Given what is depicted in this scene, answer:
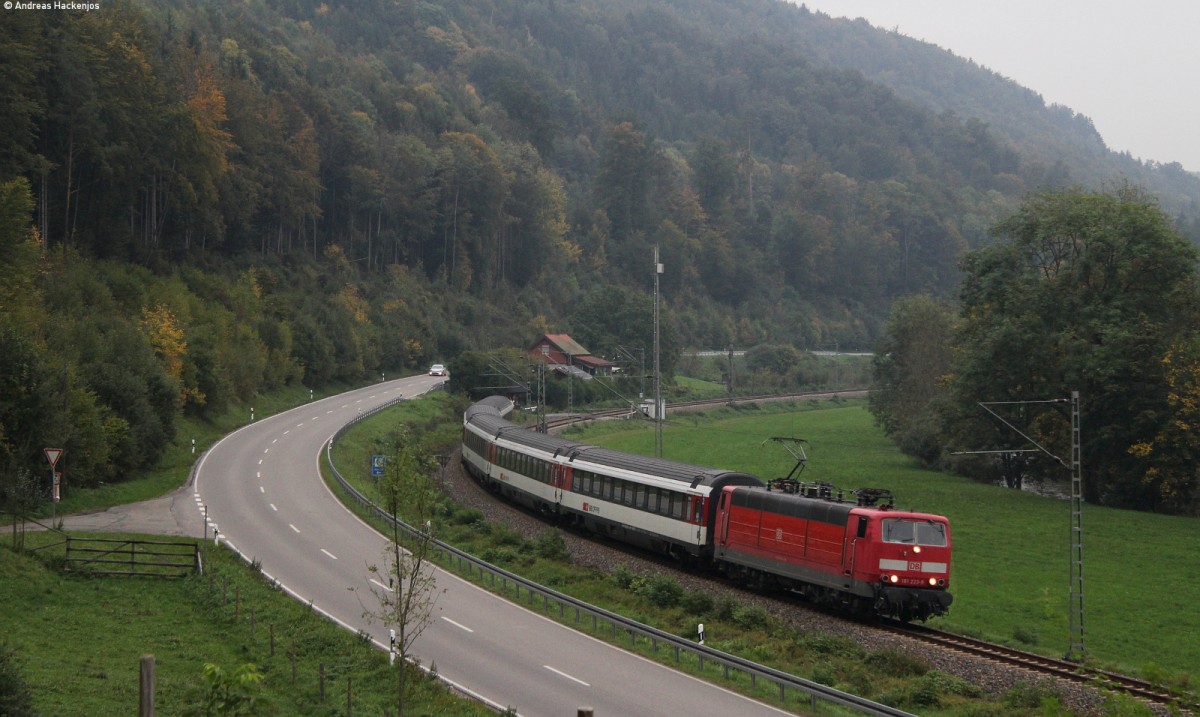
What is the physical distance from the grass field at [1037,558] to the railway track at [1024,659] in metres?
0.90

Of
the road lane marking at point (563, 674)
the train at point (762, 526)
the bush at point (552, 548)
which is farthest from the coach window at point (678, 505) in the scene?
the road lane marking at point (563, 674)

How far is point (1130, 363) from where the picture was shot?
55.1 meters

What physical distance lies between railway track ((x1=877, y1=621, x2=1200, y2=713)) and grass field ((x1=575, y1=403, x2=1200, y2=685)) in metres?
0.90

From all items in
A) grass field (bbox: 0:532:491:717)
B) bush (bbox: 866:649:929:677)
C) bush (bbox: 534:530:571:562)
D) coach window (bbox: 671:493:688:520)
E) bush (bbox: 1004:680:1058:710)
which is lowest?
bush (bbox: 534:530:571:562)

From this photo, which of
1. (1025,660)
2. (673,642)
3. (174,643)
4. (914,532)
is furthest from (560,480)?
(1025,660)

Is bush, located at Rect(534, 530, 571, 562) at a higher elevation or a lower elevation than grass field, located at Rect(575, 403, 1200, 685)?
higher

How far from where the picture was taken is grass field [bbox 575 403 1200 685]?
30.8 metres

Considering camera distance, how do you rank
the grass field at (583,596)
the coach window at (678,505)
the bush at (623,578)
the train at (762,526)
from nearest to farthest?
the grass field at (583,596)
the train at (762,526)
the bush at (623,578)
the coach window at (678,505)

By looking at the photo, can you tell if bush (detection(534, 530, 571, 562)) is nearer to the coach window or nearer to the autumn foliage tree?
the coach window

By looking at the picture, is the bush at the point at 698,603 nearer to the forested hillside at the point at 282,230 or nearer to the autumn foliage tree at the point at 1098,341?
the forested hillside at the point at 282,230

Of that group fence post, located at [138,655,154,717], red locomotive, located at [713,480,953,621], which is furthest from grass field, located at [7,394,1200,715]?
red locomotive, located at [713,480,953,621]

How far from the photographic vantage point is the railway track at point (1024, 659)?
22406 millimetres

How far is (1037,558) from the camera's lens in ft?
140


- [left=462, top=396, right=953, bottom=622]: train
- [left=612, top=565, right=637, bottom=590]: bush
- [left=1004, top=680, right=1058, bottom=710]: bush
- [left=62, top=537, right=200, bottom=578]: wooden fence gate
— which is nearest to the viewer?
[left=1004, top=680, right=1058, bottom=710]: bush
